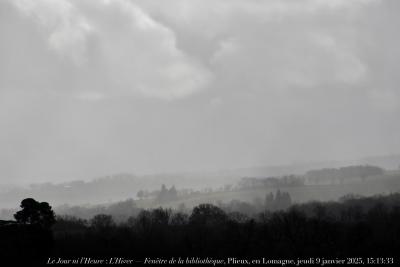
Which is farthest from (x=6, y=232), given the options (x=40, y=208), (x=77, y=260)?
(x=77, y=260)

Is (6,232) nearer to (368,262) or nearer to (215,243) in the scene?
(215,243)

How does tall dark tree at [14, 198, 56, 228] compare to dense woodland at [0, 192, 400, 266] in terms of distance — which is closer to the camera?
tall dark tree at [14, 198, 56, 228]

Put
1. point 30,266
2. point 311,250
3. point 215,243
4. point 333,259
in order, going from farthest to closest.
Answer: point 215,243 < point 311,250 < point 333,259 < point 30,266

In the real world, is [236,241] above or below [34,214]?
below

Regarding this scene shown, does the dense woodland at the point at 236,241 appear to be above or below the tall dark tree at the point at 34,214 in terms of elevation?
below

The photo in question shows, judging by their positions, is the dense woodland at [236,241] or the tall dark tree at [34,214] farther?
the dense woodland at [236,241]

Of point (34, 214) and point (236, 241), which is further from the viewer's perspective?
point (236, 241)

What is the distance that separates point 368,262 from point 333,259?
8.07m

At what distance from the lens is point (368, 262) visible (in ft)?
384

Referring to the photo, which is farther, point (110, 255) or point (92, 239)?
point (92, 239)

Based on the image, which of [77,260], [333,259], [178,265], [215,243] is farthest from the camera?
[215,243]

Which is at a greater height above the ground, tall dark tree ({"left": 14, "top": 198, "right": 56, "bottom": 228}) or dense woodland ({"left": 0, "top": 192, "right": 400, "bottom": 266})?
tall dark tree ({"left": 14, "top": 198, "right": 56, "bottom": 228})

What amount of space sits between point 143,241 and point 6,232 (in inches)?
2255

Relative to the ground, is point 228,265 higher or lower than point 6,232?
lower
